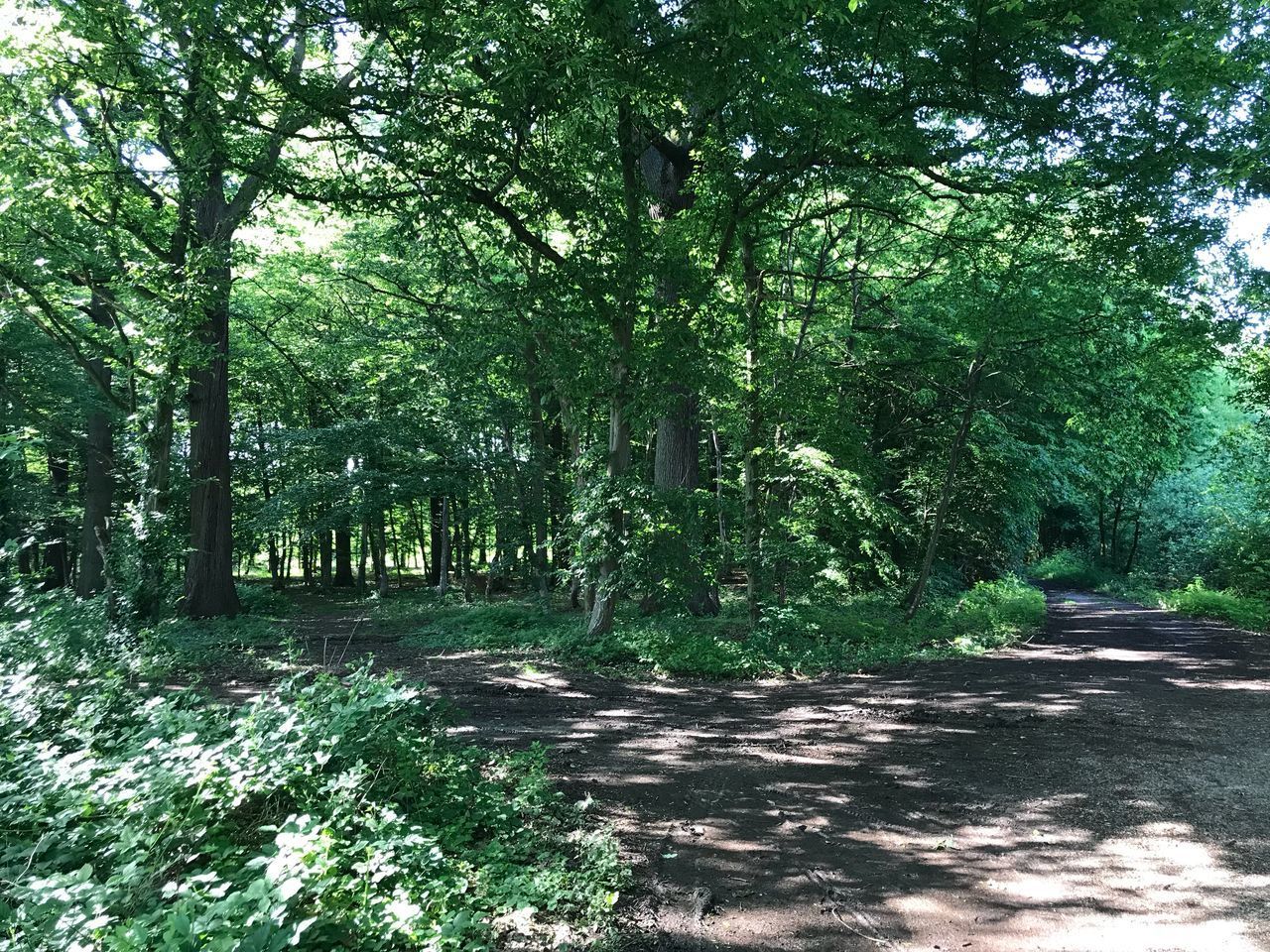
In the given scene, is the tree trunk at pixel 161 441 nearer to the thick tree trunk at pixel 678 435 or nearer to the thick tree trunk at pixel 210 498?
the thick tree trunk at pixel 210 498

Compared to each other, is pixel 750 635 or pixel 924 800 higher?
pixel 750 635

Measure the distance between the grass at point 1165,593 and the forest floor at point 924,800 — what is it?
Answer: 327 inches

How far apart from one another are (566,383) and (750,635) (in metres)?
4.49

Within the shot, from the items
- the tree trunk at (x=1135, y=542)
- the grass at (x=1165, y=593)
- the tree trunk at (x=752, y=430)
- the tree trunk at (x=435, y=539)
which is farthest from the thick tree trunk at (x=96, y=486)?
the tree trunk at (x=1135, y=542)

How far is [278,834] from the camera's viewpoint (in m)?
3.03

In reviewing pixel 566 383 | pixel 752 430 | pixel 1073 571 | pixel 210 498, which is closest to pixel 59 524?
pixel 210 498

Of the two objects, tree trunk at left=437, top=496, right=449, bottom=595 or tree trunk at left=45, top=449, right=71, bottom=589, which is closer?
tree trunk at left=437, top=496, right=449, bottom=595

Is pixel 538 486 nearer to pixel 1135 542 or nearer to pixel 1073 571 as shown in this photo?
pixel 1073 571

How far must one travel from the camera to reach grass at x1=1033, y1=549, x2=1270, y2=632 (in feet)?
53.6

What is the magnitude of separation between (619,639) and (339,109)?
7.42m

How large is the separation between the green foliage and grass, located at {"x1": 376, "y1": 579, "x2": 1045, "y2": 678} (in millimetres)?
Answer: 5544

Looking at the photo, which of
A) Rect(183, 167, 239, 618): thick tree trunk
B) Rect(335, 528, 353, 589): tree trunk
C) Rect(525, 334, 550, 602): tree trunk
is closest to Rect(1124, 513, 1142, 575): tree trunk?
Rect(525, 334, 550, 602): tree trunk

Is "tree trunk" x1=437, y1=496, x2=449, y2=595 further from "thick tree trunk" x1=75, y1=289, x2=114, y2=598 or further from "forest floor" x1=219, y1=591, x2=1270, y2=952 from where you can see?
"forest floor" x1=219, y1=591, x2=1270, y2=952

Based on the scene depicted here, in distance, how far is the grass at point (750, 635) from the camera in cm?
1043
